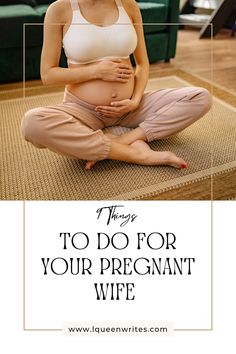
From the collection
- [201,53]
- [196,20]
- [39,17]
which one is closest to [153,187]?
[39,17]

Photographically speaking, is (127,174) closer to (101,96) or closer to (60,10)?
(101,96)

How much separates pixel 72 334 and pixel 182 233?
0.26 meters

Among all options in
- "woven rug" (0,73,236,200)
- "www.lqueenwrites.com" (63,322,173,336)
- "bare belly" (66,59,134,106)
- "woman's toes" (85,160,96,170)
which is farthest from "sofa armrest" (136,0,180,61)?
"www.lqueenwrites.com" (63,322,173,336)

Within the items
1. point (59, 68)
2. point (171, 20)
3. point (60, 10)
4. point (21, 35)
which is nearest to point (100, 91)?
point (59, 68)

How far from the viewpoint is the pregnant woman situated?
114 cm

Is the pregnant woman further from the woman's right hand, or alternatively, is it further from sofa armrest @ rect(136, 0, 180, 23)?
sofa armrest @ rect(136, 0, 180, 23)

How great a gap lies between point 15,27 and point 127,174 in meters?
1.17

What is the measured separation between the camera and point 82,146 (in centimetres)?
116

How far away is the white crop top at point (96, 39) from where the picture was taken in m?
1.13

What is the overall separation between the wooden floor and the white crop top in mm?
554

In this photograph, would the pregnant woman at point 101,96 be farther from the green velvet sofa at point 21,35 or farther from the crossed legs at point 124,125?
the green velvet sofa at point 21,35

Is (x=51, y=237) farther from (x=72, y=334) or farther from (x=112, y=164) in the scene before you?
(x=112, y=164)

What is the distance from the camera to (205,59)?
2562 mm

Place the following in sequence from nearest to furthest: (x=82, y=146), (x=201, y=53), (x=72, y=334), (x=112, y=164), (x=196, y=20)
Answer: (x=72, y=334)
(x=82, y=146)
(x=112, y=164)
(x=201, y=53)
(x=196, y=20)
